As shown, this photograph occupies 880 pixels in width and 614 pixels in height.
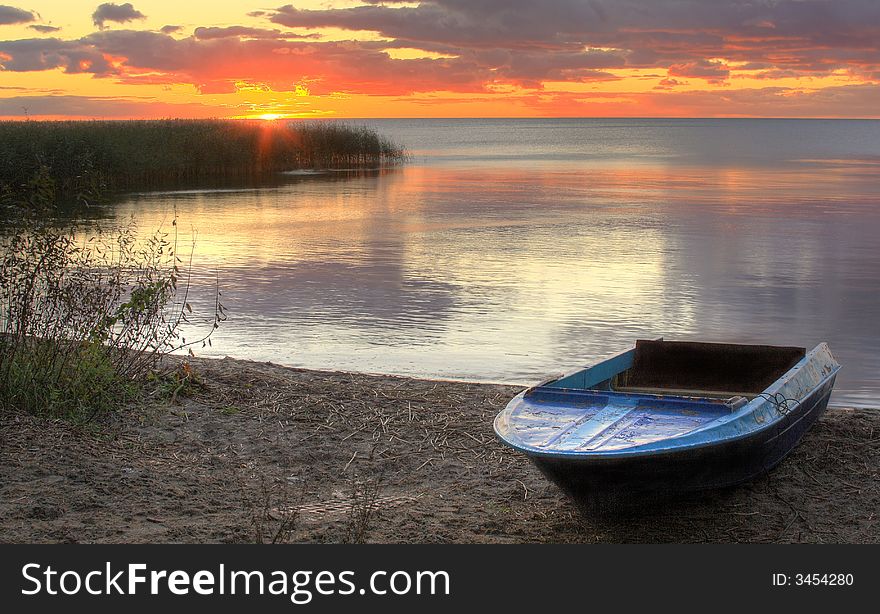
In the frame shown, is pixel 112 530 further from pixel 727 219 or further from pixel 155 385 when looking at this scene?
pixel 727 219

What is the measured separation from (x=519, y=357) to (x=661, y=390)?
3124mm

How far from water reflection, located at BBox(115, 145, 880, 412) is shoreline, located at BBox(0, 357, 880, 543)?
2.48 meters

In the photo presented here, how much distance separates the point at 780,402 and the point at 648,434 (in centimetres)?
125

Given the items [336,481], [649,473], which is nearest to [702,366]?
[649,473]

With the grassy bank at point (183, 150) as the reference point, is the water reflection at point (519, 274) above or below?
below

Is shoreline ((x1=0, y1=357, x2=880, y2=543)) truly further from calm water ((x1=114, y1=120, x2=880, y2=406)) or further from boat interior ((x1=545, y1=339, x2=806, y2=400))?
calm water ((x1=114, y1=120, x2=880, y2=406))

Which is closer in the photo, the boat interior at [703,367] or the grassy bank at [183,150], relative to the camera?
the boat interior at [703,367]

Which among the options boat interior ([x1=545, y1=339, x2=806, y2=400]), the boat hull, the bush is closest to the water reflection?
boat interior ([x1=545, y1=339, x2=806, y2=400])

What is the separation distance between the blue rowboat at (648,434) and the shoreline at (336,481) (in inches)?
9.4

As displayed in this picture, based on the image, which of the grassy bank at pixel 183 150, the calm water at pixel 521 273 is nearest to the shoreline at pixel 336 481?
the calm water at pixel 521 273

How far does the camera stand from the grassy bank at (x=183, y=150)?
3200 cm

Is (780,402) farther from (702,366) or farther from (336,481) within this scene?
(336,481)

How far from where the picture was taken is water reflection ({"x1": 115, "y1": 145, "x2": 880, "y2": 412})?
11.6m

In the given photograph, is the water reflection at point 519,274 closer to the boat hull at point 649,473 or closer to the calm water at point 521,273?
the calm water at point 521,273
